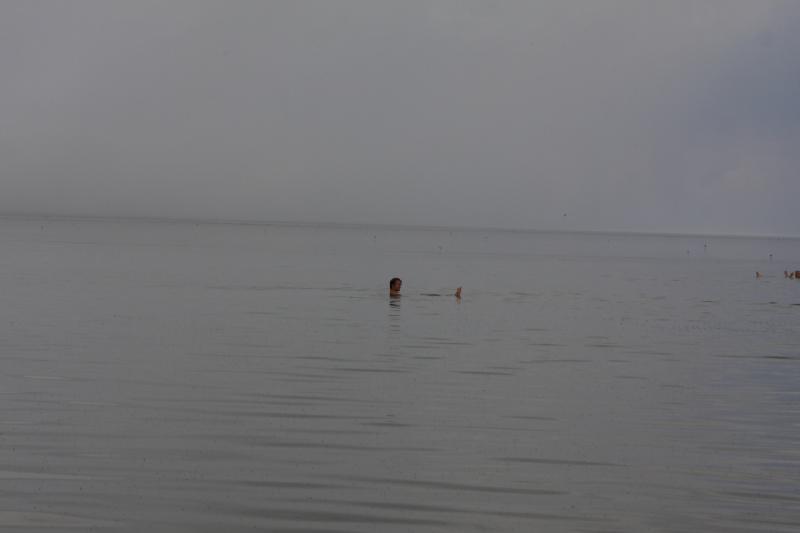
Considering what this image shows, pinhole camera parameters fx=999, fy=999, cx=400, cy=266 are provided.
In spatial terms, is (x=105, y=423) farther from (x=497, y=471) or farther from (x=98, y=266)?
(x=98, y=266)

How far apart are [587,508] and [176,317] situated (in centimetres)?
2149

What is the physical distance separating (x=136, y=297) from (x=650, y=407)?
24.1 metres

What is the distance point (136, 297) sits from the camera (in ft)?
123

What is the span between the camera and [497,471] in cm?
1291

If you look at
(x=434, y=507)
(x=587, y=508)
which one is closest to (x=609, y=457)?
(x=587, y=508)

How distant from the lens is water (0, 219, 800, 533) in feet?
36.4

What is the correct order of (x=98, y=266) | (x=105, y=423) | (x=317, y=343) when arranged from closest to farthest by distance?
(x=105, y=423)
(x=317, y=343)
(x=98, y=266)

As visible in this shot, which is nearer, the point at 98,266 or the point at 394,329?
the point at 394,329

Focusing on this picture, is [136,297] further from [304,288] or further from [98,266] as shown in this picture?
[98,266]

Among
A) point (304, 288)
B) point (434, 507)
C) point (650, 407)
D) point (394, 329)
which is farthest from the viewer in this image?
point (304, 288)

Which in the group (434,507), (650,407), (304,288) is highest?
(304,288)

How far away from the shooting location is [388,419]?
16.1m

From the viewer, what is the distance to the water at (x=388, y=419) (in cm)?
1111

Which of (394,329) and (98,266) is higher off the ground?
(98,266)
